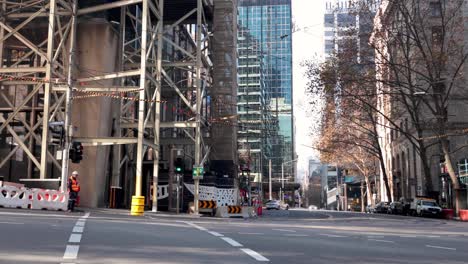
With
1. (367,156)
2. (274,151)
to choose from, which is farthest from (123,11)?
(274,151)

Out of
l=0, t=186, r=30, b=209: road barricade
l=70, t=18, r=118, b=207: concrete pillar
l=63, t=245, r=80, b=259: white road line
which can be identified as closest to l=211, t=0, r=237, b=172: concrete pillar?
l=70, t=18, r=118, b=207: concrete pillar

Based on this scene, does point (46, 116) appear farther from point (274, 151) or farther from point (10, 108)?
point (274, 151)

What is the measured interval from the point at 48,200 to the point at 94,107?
9.94m

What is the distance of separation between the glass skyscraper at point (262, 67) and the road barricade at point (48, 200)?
2869 cm

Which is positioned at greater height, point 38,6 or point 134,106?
point 38,6

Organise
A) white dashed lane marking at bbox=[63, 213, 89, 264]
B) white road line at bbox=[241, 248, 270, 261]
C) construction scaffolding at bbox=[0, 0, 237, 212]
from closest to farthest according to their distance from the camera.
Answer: white dashed lane marking at bbox=[63, 213, 89, 264]
white road line at bbox=[241, 248, 270, 261]
construction scaffolding at bbox=[0, 0, 237, 212]

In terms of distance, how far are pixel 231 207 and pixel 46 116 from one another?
490 inches

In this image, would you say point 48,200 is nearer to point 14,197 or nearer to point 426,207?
point 14,197

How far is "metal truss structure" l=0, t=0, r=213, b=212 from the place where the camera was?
1165 inches

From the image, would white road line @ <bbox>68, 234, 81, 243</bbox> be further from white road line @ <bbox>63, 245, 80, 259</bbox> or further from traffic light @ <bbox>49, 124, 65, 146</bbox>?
traffic light @ <bbox>49, 124, 65, 146</bbox>

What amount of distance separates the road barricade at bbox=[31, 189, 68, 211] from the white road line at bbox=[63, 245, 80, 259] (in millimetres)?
15300

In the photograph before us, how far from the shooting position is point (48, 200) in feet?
80.1

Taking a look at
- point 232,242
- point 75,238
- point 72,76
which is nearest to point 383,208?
point 72,76

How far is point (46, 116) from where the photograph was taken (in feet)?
94.8
